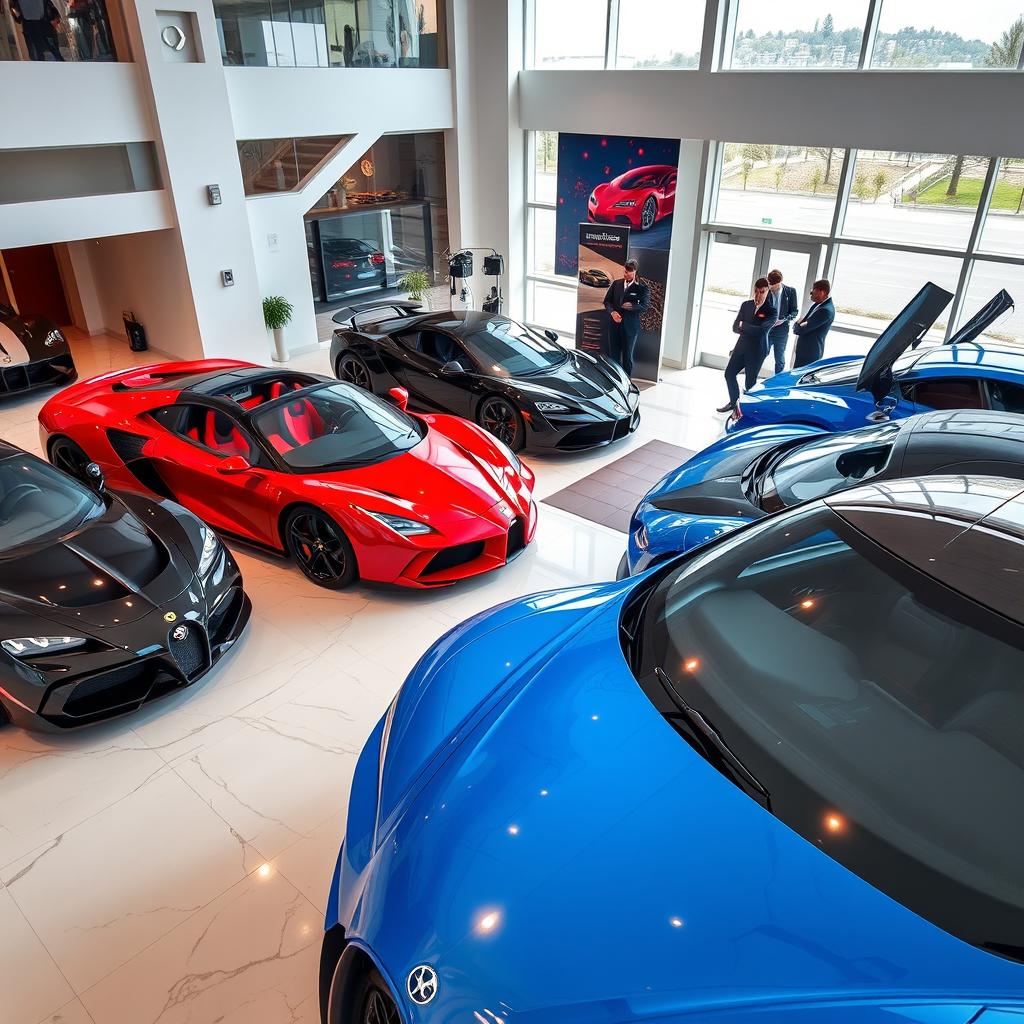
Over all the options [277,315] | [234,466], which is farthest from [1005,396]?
[277,315]

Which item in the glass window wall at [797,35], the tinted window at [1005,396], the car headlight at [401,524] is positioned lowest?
the car headlight at [401,524]

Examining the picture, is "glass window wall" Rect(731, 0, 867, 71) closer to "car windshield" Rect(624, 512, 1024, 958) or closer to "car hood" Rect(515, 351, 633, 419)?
"car hood" Rect(515, 351, 633, 419)

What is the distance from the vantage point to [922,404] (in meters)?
5.54

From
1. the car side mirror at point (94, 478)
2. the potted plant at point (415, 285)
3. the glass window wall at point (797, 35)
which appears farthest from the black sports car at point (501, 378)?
the potted plant at point (415, 285)

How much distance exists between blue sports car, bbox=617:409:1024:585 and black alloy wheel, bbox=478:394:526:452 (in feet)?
8.47

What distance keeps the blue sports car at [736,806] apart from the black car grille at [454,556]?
2233mm

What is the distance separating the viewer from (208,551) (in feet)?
13.6

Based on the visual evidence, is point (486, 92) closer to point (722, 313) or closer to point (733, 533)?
point (722, 313)

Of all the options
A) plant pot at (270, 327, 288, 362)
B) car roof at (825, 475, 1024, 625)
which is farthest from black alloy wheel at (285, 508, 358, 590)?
plant pot at (270, 327, 288, 362)

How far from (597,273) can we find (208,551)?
21.7 feet

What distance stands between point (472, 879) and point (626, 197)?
8.98m

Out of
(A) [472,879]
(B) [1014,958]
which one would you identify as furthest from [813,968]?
(A) [472,879]

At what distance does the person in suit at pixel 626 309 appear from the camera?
8430mm

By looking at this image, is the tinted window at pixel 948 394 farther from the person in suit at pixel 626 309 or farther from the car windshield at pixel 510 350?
the person in suit at pixel 626 309
